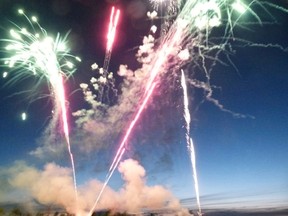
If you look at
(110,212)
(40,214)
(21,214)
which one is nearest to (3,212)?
(21,214)

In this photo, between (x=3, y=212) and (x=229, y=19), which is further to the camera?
(x=3, y=212)

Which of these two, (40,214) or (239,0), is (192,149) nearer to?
(239,0)

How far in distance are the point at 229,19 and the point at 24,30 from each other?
46.1 feet

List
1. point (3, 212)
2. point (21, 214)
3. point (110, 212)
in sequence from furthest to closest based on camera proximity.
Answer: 1. point (110, 212)
2. point (21, 214)
3. point (3, 212)

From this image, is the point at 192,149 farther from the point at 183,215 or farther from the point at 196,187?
the point at 183,215

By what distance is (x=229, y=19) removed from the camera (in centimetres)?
1706

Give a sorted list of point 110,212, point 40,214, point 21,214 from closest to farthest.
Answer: point 21,214, point 40,214, point 110,212

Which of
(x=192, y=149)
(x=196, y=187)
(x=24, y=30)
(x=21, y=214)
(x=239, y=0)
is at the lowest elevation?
(x=196, y=187)

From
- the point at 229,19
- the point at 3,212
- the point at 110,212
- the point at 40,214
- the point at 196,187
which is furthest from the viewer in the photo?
the point at 110,212

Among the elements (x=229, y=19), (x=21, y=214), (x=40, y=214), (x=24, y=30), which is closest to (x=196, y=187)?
(x=229, y=19)

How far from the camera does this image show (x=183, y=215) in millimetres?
187625

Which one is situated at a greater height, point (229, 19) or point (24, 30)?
point (24, 30)

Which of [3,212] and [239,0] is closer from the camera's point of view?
[239,0]

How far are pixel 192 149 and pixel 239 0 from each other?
1097 cm
